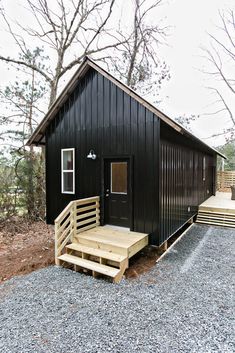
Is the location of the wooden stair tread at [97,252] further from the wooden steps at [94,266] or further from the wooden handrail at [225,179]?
the wooden handrail at [225,179]

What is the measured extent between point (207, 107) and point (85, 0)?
11.2 meters

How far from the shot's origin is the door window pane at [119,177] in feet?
18.1

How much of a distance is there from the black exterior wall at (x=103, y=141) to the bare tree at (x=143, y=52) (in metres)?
5.93

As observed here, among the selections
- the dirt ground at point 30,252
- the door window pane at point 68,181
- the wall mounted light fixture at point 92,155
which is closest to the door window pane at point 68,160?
the door window pane at point 68,181

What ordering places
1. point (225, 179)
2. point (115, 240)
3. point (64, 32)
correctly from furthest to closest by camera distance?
point (225, 179), point (64, 32), point (115, 240)

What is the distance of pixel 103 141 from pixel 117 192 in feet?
4.78

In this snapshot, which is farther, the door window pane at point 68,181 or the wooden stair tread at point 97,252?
the door window pane at point 68,181

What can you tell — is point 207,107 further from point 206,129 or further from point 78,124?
point 78,124

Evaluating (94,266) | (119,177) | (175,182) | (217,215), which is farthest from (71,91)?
(217,215)

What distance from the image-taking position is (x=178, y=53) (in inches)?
495

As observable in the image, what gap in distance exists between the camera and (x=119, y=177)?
5629mm

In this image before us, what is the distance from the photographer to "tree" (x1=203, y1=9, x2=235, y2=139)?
45.0ft

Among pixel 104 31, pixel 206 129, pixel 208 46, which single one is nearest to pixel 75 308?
pixel 104 31

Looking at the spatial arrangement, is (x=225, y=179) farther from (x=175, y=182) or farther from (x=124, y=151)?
(x=124, y=151)
